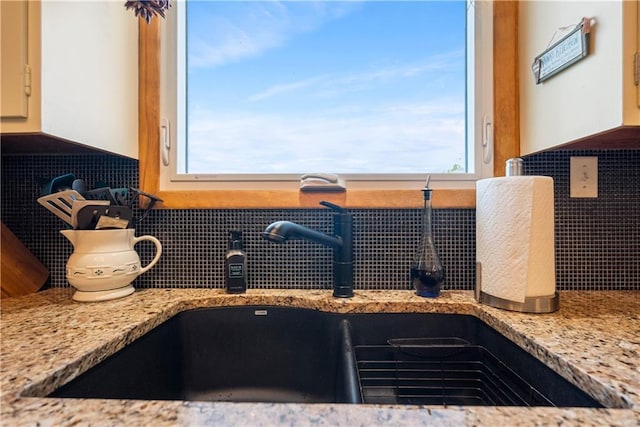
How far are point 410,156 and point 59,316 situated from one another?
1.12 meters

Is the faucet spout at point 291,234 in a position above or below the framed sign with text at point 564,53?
below

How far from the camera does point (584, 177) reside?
966mm

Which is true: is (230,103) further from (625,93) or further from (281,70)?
(625,93)

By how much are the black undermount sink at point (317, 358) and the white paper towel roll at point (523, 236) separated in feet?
0.47

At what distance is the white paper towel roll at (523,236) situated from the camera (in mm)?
704

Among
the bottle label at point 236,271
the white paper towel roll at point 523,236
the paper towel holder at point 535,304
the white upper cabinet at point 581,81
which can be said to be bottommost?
the paper towel holder at point 535,304

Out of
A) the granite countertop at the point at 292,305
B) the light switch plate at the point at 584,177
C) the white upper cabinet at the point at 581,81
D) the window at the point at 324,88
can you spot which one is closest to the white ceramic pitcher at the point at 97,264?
the granite countertop at the point at 292,305

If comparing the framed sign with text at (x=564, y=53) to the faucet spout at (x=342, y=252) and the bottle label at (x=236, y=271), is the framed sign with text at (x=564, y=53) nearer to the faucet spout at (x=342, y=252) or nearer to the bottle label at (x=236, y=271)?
the faucet spout at (x=342, y=252)

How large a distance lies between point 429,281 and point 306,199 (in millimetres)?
458

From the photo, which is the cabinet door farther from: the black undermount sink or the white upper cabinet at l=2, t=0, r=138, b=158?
the black undermount sink

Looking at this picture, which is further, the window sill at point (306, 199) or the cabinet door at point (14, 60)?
the window sill at point (306, 199)

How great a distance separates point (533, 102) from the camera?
92 centimetres

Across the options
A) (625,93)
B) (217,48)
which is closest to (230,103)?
(217,48)

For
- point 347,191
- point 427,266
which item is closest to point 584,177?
point 427,266
